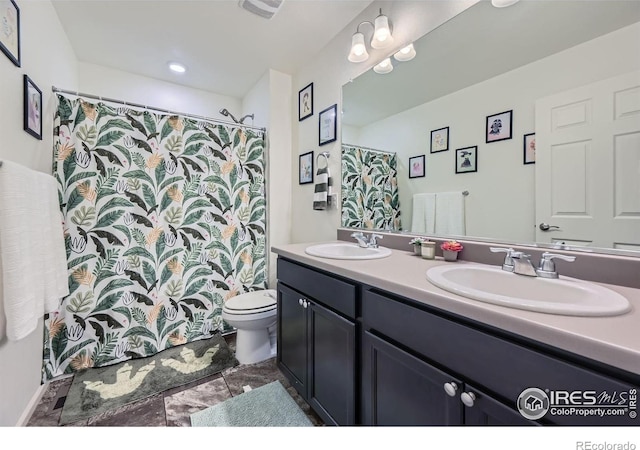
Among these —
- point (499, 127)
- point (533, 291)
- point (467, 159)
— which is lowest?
point (533, 291)

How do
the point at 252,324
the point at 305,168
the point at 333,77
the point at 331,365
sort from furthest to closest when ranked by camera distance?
the point at 305,168 < the point at 333,77 < the point at 252,324 < the point at 331,365

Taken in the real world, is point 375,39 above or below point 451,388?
above

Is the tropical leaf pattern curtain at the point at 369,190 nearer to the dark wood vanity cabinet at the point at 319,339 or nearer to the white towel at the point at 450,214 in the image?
the white towel at the point at 450,214

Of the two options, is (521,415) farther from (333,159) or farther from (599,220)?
(333,159)

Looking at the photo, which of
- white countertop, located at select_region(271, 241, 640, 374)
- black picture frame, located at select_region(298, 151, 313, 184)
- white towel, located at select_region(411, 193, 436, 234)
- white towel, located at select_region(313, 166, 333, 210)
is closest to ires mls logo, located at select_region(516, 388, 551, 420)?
white countertop, located at select_region(271, 241, 640, 374)

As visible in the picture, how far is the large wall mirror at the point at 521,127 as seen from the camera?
831 millimetres

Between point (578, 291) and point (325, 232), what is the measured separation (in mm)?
1490

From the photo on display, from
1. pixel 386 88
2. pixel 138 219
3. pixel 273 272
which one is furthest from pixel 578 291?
pixel 138 219

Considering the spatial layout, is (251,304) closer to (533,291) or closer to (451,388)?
(451,388)

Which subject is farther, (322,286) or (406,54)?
(406,54)

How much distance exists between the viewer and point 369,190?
68.6 inches

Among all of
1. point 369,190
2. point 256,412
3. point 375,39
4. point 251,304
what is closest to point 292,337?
point 256,412

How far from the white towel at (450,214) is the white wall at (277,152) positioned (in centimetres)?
144

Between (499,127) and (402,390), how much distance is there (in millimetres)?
1114
